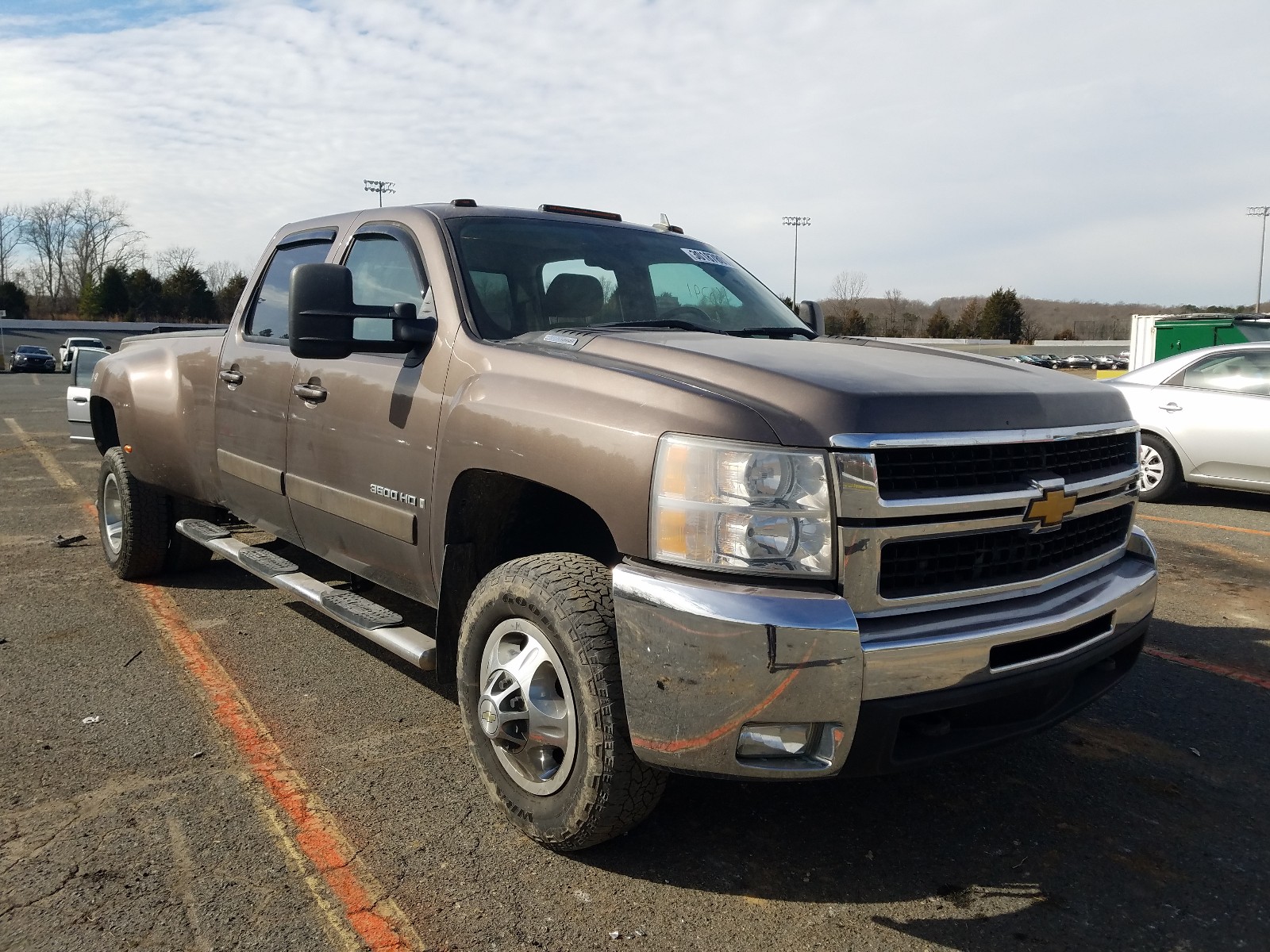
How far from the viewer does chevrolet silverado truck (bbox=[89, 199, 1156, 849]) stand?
7.59ft

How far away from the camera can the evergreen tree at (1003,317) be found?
83500 mm

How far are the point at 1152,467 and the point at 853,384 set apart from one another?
7.76 meters

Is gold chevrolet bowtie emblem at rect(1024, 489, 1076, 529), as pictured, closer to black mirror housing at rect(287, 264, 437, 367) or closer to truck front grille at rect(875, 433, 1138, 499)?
truck front grille at rect(875, 433, 1138, 499)

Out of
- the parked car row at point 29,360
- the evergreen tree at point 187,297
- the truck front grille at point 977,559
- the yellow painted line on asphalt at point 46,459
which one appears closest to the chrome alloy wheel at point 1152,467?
the truck front grille at point 977,559

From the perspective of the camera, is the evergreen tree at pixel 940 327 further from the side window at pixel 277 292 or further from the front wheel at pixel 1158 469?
the side window at pixel 277 292

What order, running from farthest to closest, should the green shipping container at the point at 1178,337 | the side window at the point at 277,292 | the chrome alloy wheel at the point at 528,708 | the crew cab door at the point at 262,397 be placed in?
the green shipping container at the point at 1178,337 → the side window at the point at 277,292 → the crew cab door at the point at 262,397 → the chrome alloy wheel at the point at 528,708

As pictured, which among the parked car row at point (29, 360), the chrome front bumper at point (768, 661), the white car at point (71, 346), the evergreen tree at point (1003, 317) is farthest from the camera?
the evergreen tree at point (1003, 317)

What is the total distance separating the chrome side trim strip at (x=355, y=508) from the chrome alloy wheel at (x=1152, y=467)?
7.71 metres

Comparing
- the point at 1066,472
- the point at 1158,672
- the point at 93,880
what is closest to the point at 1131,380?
the point at 1158,672

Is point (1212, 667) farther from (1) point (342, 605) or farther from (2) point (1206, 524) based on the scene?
(2) point (1206, 524)

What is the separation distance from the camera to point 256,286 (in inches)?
190

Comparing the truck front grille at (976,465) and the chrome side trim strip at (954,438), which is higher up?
the chrome side trim strip at (954,438)

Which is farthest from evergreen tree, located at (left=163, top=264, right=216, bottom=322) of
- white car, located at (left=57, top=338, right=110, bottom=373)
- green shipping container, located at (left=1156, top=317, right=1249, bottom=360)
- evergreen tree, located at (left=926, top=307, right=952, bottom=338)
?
green shipping container, located at (left=1156, top=317, right=1249, bottom=360)

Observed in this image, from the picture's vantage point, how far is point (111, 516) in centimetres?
593
